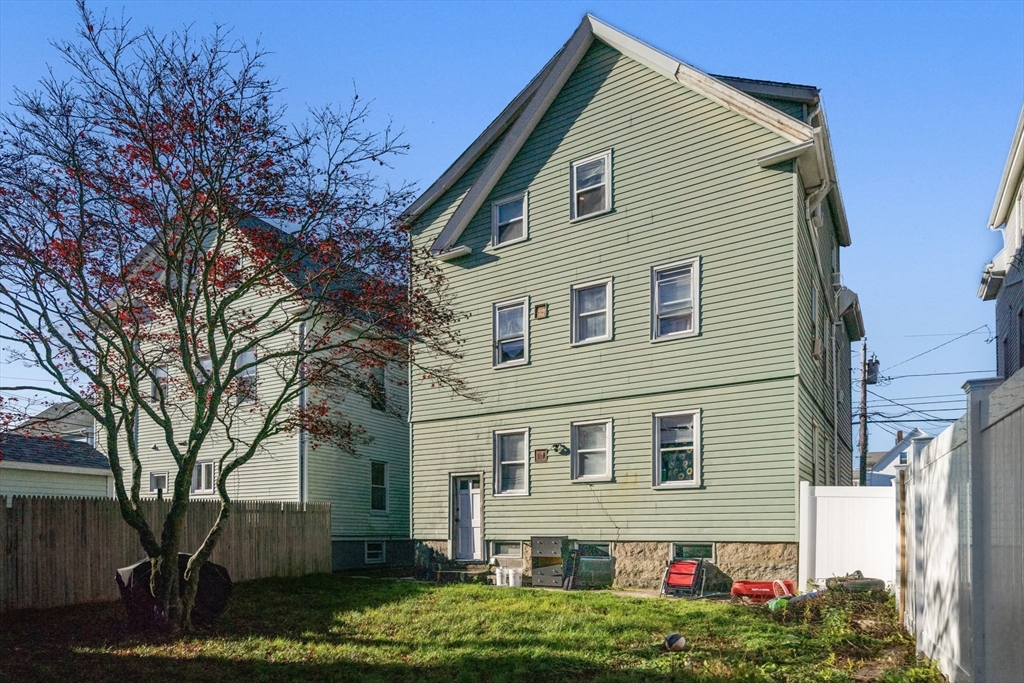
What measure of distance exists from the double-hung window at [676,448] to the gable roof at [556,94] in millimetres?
5050

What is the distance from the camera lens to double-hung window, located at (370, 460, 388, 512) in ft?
83.8

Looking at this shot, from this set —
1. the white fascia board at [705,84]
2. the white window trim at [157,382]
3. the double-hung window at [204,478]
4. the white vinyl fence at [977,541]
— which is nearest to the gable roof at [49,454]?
the white window trim at [157,382]

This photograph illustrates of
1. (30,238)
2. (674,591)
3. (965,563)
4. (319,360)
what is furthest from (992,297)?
(30,238)

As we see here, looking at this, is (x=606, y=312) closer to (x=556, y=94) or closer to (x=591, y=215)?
(x=591, y=215)

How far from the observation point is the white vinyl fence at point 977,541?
4715 mm

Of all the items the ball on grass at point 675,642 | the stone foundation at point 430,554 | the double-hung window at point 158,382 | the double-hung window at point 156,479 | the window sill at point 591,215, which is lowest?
the stone foundation at point 430,554

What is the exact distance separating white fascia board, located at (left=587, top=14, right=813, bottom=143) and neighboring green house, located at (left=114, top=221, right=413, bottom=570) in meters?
9.73

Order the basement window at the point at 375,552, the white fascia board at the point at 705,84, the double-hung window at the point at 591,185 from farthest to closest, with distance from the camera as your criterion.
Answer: the basement window at the point at 375,552
the double-hung window at the point at 591,185
the white fascia board at the point at 705,84

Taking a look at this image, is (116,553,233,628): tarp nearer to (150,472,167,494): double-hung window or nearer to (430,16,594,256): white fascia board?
(430,16,594,256): white fascia board

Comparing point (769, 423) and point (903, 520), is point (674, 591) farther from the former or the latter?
point (903, 520)

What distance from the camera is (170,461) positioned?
2612 cm

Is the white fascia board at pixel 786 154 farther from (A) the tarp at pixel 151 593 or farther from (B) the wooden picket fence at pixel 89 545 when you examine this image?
(B) the wooden picket fence at pixel 89 545

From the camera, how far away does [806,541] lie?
602 inches

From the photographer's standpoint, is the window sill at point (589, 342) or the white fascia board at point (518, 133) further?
the white fascia board at point (518, 133)
